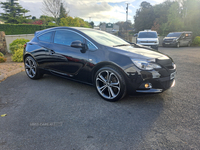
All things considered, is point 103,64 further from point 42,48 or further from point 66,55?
point 42,48

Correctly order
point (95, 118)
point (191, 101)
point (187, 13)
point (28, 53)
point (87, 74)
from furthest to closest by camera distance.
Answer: point (187, 13)
point (28, 53)
point (87, 74)
point (191, 101)
point (95, 118)

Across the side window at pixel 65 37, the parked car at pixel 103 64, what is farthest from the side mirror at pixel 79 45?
the side window at pixel 65 37

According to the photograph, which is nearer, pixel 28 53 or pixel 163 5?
pixel 28 53

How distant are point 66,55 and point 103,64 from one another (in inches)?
Result: 43.2

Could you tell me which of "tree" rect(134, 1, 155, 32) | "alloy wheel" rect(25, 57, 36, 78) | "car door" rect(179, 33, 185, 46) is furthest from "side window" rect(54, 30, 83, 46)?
"tree" rect(134, 1, 155, 32)

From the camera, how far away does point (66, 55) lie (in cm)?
397

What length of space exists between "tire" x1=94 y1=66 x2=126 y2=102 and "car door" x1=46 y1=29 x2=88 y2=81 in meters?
0.52

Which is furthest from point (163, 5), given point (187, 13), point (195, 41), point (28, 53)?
point (28, 53)

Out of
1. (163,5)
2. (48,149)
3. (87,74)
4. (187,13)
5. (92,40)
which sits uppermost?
(163,5)

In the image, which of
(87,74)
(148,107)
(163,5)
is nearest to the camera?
(148,107)

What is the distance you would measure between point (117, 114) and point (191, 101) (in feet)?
5.47

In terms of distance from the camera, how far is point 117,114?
2873mm

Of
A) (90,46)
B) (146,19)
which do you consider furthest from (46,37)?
(146,19)

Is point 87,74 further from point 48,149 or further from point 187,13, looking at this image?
point 187,13
